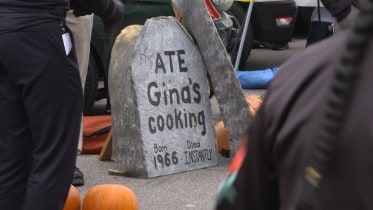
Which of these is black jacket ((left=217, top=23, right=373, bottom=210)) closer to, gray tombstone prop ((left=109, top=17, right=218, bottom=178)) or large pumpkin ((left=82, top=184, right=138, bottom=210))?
large pumpkin ((left=82, top=184, right=138, bottom=210))

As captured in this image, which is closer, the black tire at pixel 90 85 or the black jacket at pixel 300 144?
the black jacket at pixel 300 144

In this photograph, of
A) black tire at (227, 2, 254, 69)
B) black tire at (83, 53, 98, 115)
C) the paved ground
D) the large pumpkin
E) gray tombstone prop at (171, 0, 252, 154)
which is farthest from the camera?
black tire at (227, 2, 254, 69)

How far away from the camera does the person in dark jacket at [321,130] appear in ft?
3.63

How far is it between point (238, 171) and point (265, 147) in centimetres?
11

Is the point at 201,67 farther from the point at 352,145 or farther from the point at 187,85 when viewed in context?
the point at 352,145

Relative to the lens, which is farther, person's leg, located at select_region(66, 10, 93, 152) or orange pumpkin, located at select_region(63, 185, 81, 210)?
person's leg, located at select_region(66, 10, 93, 152)

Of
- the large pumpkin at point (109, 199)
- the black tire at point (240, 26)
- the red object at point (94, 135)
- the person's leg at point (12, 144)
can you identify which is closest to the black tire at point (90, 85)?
the red object at point (94, 135)

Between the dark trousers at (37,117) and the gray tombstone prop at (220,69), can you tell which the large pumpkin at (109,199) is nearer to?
the dark trousers at (37,117)

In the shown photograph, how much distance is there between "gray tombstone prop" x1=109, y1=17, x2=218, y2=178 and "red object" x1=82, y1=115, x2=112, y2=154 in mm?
570

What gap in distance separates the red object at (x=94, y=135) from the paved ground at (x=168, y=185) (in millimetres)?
96

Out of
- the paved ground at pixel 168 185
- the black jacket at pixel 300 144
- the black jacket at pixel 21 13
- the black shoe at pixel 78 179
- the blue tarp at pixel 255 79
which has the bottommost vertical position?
the blue tarp at pixel 255 79

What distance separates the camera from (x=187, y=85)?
597 centimetres

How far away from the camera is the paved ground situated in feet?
17.4

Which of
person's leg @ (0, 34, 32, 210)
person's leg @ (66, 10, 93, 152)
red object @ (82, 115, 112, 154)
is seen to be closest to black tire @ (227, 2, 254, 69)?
red object @ (82, 115, 112, 154)
